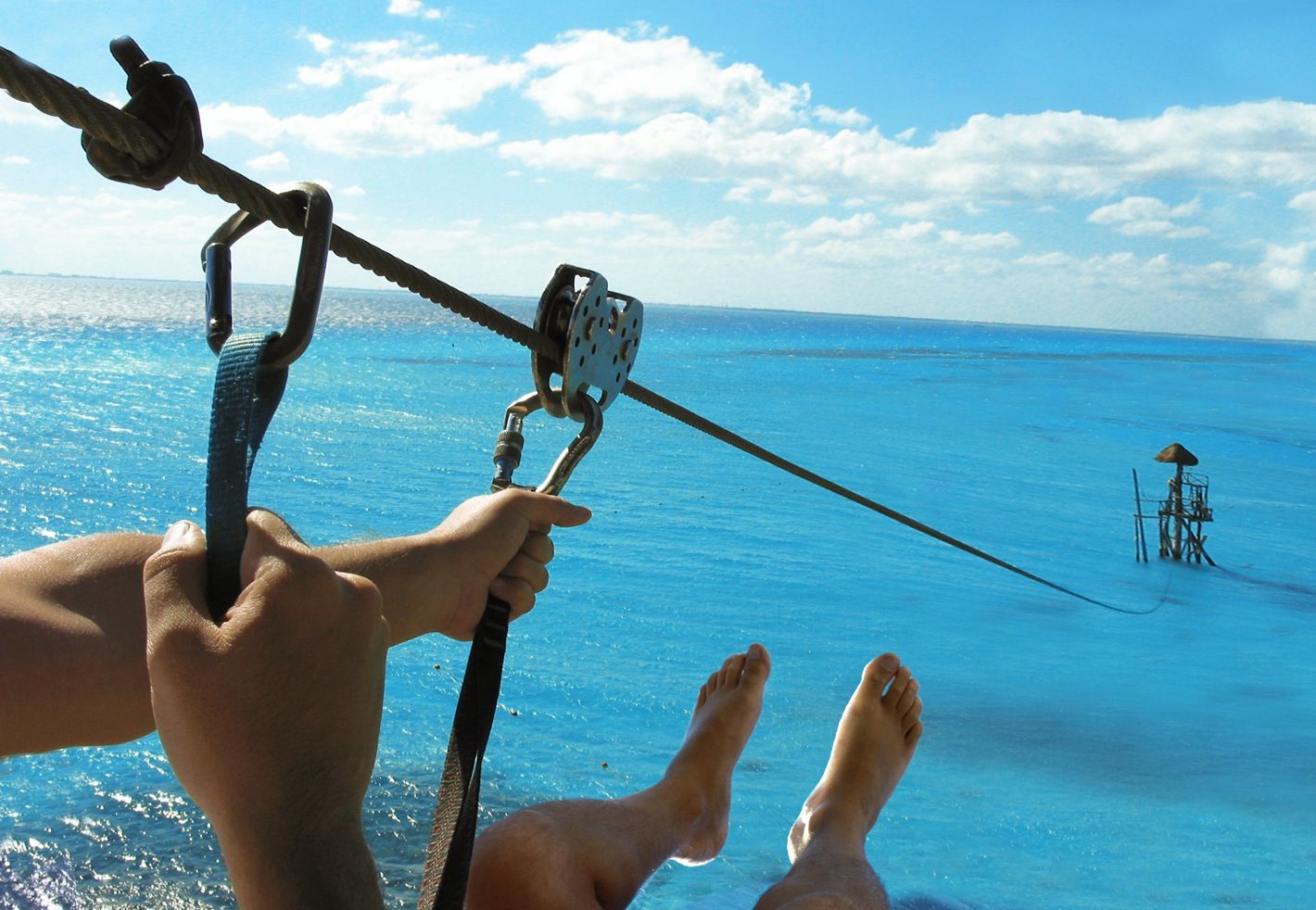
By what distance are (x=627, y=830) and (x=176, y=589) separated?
167cm

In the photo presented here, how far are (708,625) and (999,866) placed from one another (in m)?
4.65

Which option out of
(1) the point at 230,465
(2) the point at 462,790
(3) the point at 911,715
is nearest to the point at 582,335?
(2) the point at 462,790

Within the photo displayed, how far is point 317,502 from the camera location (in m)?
14.0

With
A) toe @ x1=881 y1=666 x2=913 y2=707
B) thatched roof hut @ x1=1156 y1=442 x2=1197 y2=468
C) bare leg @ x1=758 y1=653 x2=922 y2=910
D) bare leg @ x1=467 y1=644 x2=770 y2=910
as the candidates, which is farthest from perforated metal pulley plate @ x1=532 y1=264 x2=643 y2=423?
thatched roof hut @ x1=1156 y1=442 x2=1197 y2=468

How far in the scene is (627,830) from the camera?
1.92m

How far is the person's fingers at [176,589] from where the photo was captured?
0.37m

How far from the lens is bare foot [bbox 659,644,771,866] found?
2377mm

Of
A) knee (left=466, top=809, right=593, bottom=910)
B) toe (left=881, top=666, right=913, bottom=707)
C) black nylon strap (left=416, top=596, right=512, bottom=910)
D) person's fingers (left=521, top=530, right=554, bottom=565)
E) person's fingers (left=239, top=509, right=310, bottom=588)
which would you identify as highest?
person's fingers (left=239, top=509, right=310, bottom=588)

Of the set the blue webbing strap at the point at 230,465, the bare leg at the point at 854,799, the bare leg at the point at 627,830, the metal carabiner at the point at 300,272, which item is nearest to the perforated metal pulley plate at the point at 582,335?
the metal carabiner at the point at 300,272

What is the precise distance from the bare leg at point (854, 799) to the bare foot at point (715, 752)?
201 millimetres

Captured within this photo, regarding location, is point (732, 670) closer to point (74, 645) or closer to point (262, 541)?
point (74, 645)

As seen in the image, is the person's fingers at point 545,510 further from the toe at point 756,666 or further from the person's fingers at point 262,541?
the toe at point 756,666

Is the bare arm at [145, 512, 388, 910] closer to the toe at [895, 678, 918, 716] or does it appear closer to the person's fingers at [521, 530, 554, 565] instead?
the person's fingers at [521, 530, 554, 565]

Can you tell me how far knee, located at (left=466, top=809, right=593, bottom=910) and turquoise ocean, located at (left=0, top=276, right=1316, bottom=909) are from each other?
510mm
